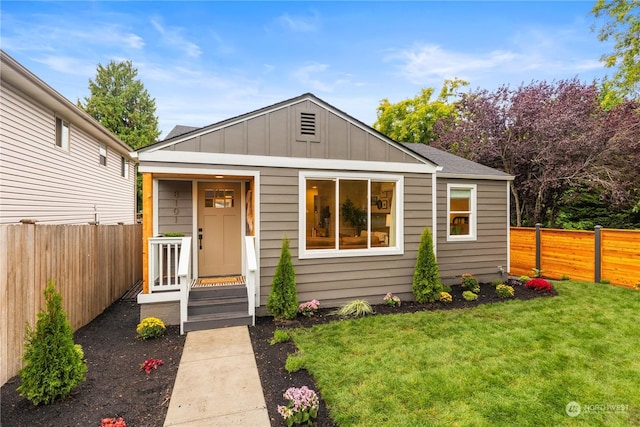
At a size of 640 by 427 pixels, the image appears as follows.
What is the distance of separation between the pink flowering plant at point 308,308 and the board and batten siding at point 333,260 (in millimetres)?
207

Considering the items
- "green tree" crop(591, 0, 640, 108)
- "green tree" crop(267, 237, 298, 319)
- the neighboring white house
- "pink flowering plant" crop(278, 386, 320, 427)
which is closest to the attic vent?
"green tree" crop(267, 237, 298, 319)

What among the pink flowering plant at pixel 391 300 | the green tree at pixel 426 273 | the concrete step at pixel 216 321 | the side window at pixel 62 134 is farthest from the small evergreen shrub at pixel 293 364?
the side window at pixel 62 134

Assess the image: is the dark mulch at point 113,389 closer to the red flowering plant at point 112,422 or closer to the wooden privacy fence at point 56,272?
the red flowering plant at point 112,422

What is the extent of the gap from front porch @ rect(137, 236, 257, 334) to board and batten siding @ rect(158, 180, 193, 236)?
2.39 ft

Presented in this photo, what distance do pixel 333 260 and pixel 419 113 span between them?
19321 millimetres

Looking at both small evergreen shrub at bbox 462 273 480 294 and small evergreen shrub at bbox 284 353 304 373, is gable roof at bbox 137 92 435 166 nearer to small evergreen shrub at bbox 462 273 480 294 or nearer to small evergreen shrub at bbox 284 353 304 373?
small evergreen shrub at bbox 462 273 480 294

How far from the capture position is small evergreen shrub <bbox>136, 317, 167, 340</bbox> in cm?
454

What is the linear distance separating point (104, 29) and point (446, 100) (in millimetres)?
21116

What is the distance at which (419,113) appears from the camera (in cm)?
2183

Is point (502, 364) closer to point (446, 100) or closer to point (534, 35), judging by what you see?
point (534, 35)

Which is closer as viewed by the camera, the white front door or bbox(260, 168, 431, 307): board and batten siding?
bbox(260, 168, 431, 307): board and batten siding

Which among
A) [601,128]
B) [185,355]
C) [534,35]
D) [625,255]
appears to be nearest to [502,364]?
[185,355]

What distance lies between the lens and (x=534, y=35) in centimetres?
1020

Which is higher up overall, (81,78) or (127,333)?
(81,78)
